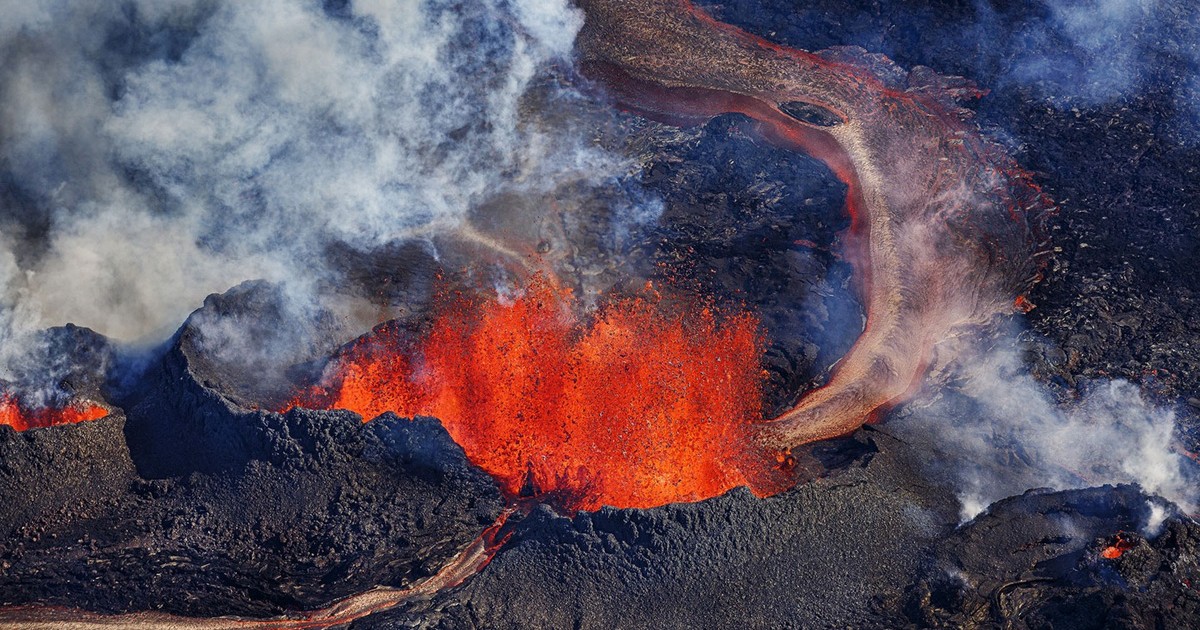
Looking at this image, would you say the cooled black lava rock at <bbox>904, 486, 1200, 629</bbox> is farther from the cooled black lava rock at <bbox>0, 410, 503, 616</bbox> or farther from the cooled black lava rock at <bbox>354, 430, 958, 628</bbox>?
the cooled black lava rock at <bbox>0, 410, 503, 616</bbox>

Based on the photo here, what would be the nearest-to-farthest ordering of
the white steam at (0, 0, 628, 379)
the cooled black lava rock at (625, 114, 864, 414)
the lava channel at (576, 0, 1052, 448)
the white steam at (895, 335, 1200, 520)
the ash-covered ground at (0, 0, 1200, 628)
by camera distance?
the ash-covered ground at (0, 0, 1200, 628) → the white steam at (895, 335, 1200, 520) → the lava channel at (576, 0, 1052, 448) → the cooled black lava rock at (625, 114, 864, 414) → the white steam at (0, 0, 628, 379)

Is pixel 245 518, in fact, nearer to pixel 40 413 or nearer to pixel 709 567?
pixel 40 413

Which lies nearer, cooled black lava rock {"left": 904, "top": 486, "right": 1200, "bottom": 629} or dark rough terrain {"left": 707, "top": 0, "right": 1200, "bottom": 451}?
cooled black lava rock {"left": 904, "top": 486, "right": 1200, "bottom": 629}

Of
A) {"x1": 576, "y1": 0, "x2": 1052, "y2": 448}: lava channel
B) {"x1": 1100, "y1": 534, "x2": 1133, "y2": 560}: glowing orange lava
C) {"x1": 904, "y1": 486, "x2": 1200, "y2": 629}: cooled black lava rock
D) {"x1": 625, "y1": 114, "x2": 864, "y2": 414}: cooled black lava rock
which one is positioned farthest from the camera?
{"x1": 625, "y1": 114, "x2": 864, "y2": 414}: cooled black lava rock

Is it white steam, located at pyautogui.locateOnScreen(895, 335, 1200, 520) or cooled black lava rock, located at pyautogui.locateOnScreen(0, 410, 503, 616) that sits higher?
white steam, located at pyautogui.locateOnScreen(895, 335, 1200, 520)

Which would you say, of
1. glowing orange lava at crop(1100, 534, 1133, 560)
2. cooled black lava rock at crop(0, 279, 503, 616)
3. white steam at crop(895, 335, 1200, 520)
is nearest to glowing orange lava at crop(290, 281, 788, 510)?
cooled black lava rock at crop(0, 279, 503, 616)

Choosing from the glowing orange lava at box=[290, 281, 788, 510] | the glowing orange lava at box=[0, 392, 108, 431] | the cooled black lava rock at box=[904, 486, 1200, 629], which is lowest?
the glowing orange lava at box=[0, 392, 108, 431]

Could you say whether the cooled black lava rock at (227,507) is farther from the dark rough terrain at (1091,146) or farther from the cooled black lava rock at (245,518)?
the dark rough terrain at (1091,146)
